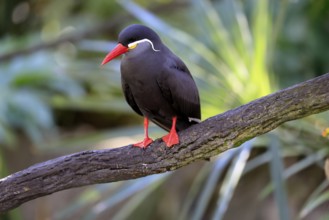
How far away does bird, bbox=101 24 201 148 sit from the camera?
2580 mm

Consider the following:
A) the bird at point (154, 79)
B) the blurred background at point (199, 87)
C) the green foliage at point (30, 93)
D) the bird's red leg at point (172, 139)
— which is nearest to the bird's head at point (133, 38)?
the bird at point (154, 79)

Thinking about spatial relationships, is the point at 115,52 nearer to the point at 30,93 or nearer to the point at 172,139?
the point at 172,139

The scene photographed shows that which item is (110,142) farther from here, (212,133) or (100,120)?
(212,133)

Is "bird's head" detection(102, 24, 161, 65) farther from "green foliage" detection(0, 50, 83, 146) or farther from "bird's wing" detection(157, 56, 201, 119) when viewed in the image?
"green foliage" detection(0, 50, 83, 146)

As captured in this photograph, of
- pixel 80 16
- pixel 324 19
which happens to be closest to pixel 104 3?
pixel 80 16

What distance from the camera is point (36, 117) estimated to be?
5195 millimetres

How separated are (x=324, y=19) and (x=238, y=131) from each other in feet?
8.76

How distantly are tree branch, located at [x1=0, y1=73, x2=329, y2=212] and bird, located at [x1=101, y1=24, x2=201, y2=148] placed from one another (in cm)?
5

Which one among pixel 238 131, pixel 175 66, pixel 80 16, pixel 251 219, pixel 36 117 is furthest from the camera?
pixel 80 16

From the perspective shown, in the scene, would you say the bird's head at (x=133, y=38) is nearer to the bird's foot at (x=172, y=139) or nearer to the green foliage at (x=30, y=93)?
the bird's foot at (x=172, y=139)

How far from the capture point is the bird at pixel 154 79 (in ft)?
8.46

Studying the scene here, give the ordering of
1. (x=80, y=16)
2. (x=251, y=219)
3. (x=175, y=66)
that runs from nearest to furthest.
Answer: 1. (x=175, y=66)
2. (x=251, y=219)
3. (x=80, y=16)

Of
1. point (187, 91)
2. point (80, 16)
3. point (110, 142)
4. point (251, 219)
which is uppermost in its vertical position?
point (80, 16)

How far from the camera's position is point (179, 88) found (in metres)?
2.65
